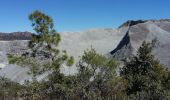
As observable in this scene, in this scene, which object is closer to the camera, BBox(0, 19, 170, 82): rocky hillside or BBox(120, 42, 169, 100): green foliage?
BBox(120, 42, 169, 100): green foliage

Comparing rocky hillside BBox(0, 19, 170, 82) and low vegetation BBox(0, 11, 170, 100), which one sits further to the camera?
rocky hillside BBox(0, 19, 170, 82)

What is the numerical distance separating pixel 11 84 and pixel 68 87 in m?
5.93

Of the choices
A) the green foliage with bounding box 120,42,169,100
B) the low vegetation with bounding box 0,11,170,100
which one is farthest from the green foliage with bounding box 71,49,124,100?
the green foliage with bounding box 120,42,169,100

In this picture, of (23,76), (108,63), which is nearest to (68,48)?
(23,76)

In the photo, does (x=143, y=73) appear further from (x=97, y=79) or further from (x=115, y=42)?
(x=115, y=42)

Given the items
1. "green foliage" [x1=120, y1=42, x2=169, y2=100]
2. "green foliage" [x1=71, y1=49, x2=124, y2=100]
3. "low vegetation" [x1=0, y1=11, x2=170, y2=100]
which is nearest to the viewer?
"green foliage" [x1=71, y1=49, x2=124, y2=100]

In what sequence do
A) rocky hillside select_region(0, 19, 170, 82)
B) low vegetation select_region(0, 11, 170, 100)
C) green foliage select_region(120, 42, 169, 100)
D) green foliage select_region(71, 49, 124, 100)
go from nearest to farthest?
green foliage select_region(71, 49, 124, 100) < low vegetation select_region(0, 11, 170, 100) < green foliage select_region(120, 42, 169, 100) < rocky hillside select_region(0, 19, 170, 82)

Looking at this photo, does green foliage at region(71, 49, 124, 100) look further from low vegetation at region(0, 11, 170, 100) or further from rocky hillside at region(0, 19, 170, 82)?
rocky hillside at region(0, 19, 170, 82)

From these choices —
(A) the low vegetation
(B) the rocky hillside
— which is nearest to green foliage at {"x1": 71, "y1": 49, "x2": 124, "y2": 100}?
(A) the low vegetation

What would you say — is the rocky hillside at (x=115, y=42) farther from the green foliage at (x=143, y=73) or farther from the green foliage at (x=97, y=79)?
the green foliage at (x=97, y=79)

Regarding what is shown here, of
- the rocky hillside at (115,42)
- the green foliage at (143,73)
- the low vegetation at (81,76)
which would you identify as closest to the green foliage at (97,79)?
the low vegetation at (81,76)

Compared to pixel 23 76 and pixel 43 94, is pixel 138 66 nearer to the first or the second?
pixel 43 94

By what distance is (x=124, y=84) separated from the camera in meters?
20.7

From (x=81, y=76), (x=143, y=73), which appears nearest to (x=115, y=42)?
(x=143, y=73)
